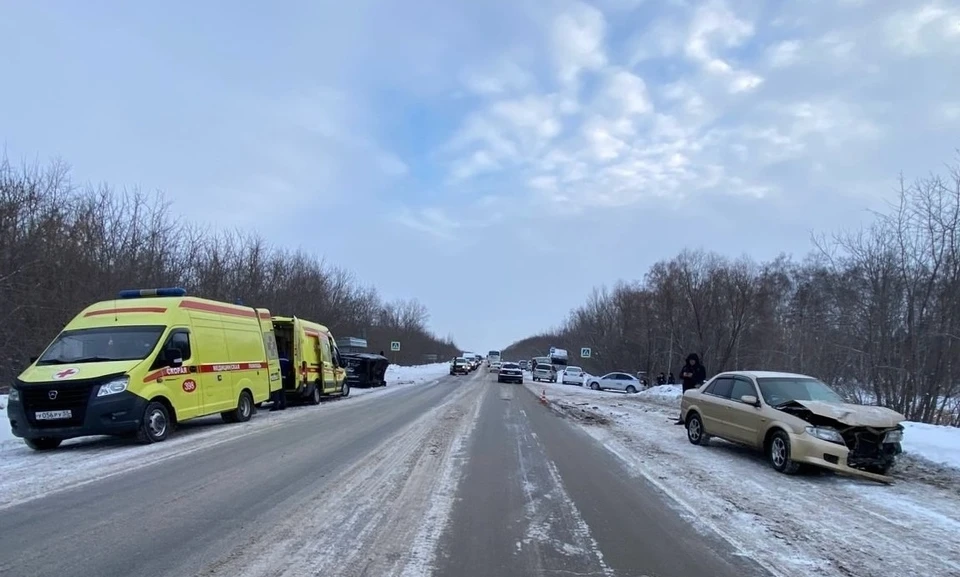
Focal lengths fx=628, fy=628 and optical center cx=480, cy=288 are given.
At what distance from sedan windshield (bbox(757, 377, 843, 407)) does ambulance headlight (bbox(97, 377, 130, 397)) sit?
11279 millimetres

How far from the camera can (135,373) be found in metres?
11.4

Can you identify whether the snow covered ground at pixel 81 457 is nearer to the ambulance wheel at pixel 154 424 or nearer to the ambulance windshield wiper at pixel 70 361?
the ambulance wheel at pixel 154 424

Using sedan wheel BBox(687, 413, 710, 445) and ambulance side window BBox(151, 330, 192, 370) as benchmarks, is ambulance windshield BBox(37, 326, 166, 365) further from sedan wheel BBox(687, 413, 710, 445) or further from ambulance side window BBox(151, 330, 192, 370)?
sedan wheel BBox(687, 413, 710, 445)

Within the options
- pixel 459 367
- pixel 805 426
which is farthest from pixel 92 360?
pixel 459 367

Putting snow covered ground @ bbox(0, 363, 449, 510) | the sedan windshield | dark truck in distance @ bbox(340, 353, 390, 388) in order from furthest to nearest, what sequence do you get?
dark truck in distance @ bbox(340, 353, 390, 388) < the sedan windshield < snow covered ground @ bbox(0, 363, 449, 510)

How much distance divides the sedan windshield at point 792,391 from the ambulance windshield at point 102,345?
11500 mm

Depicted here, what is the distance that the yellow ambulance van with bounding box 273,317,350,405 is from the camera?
21.4 metres

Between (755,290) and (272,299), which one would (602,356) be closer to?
(755,290)

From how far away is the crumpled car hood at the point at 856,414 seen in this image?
31.6ft

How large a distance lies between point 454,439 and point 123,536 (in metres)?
7.76

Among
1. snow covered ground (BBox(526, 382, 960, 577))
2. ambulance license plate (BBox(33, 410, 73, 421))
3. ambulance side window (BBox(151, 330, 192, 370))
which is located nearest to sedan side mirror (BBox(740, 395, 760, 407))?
snow covered ground (BBox(526, 382, 960, 577))

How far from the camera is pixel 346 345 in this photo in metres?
42.0

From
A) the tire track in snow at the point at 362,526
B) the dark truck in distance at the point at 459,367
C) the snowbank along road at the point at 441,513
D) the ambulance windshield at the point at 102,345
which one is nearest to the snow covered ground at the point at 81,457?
the snowbank along road at the point at 441,513

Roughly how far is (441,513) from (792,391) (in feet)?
24.2
